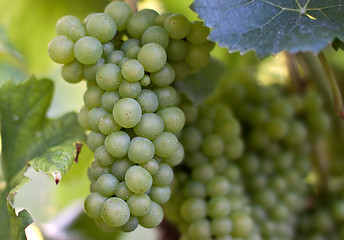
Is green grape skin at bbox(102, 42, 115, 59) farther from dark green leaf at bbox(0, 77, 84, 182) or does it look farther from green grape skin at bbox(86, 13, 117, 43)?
dark green leaf at bbox(0, 77, 84, 182)

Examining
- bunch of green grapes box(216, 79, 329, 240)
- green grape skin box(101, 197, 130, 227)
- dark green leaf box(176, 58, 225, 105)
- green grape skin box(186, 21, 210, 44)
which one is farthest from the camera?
bunch of green grapes box(216, 79, 329, 240)

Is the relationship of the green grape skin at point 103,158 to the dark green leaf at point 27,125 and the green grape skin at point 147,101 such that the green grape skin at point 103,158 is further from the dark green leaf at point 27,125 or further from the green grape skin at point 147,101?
the dark green leaf at point 27,125

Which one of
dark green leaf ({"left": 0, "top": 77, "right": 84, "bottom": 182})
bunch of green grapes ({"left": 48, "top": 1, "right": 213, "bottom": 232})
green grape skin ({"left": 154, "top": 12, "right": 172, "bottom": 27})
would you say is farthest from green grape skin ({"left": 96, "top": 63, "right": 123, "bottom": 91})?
dark green leaf ({"left": 0, "top": 77, "right": 84, "bottom": 182})

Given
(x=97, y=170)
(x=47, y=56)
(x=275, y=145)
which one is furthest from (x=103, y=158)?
(x=47, y=56)

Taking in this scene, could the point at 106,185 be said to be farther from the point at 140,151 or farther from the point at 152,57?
the point at 152,57

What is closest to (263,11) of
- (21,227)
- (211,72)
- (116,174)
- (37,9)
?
(211,72)

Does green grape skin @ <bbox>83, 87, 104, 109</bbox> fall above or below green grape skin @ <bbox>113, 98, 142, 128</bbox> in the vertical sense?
above
